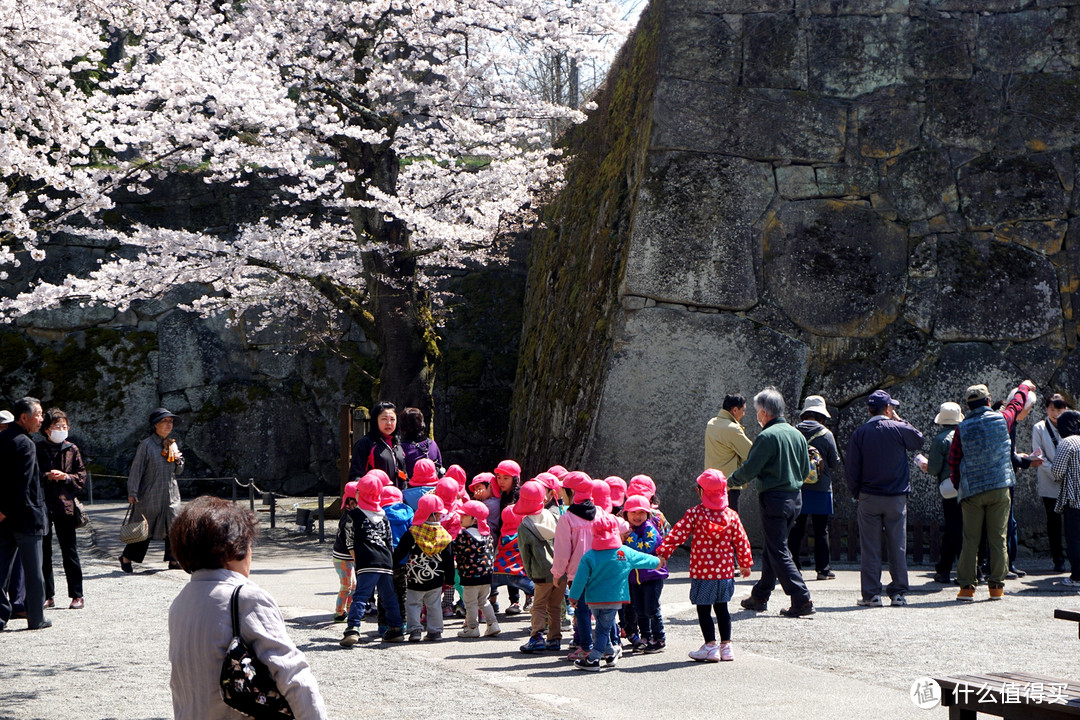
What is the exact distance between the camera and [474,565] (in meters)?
6.84

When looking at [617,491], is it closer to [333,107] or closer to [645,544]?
[645,544]

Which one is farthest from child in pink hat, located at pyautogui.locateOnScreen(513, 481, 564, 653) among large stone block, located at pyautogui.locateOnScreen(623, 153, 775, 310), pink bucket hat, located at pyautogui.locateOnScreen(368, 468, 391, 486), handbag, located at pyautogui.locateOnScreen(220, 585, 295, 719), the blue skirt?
large stone block, located at pyautogui.locateOnScreen(623, 153, 775, 310)

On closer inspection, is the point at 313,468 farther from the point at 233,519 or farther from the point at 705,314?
the point at 233,519

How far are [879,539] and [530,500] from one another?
3021mm

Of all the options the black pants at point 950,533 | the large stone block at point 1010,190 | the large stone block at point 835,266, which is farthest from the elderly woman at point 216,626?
the large stone block at point 1010,190

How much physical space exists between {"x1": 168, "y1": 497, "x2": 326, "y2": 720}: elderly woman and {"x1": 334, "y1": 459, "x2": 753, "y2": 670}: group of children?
3110 mm

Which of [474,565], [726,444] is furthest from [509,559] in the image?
[726,444]

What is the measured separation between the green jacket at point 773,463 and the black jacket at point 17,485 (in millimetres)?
4968

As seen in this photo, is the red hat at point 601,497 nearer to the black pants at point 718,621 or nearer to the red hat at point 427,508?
the black pants at point 718,621

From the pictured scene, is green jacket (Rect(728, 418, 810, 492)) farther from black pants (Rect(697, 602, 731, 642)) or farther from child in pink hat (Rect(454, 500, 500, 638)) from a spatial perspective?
child in pink hat (Rect(454, 500, 500, 638))

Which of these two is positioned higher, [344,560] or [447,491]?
[447,491]

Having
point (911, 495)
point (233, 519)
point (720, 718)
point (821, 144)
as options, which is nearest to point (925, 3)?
point (821, 144)

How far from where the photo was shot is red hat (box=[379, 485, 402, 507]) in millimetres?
6976

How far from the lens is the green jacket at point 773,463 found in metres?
7.38
